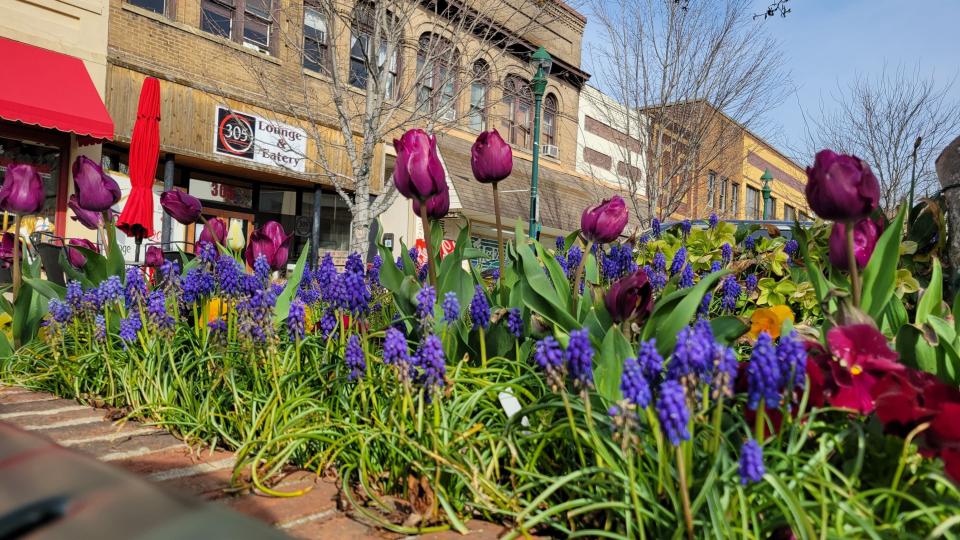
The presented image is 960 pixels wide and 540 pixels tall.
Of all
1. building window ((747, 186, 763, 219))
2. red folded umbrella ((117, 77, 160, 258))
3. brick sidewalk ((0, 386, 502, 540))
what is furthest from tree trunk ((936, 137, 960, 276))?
building window ((747, 186, 763, 219))

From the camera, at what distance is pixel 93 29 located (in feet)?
33.7

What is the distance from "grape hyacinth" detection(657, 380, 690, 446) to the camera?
1.08m

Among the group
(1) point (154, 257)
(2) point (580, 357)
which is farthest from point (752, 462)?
(1) point (154, 257)

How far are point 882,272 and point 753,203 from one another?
1325 inches

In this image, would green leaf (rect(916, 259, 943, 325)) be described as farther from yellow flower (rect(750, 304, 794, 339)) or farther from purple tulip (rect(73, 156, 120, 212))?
purple tulip (rect(73, 156, 120, 212))

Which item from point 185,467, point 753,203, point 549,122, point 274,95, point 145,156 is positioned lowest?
point 185,467

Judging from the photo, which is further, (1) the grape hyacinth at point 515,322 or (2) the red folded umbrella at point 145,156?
(2) the red folded umbrella at point 145,156

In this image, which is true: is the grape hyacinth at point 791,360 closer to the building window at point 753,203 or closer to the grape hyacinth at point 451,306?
the grape hyacinth at point 451,306

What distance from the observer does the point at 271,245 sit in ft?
9.95

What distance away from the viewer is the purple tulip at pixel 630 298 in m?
1.74

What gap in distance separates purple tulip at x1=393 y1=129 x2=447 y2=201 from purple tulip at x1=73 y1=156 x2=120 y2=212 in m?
1.86

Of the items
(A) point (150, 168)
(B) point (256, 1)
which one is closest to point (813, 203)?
(A) point (150, 168)

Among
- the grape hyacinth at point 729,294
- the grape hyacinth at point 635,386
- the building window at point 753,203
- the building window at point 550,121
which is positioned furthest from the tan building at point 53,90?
the building window at point 753,203

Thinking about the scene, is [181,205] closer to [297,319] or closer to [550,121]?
[297,319]
